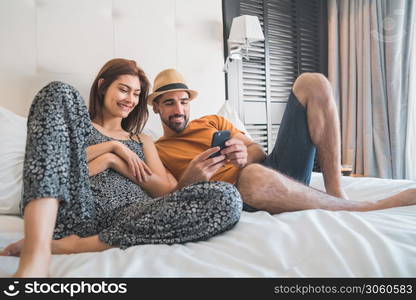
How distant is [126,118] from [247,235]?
→ 0.98 metres

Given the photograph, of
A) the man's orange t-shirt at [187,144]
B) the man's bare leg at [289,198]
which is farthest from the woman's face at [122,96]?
the man's bare leg at [289,198]

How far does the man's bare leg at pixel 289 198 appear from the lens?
1.19m

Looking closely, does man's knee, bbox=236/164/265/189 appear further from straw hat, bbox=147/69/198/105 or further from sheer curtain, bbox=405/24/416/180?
sheer curtain, bbox=405/24/416/180

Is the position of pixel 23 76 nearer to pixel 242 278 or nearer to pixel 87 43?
pixel 87 43

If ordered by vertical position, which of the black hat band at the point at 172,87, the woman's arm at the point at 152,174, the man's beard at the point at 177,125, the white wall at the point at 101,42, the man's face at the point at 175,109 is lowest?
the woman's arm at the point at 152,174

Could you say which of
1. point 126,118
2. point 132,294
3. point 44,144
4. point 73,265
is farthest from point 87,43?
point 132,294

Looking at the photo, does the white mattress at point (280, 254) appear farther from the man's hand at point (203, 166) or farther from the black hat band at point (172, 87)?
the black hat band at point (172, 87)

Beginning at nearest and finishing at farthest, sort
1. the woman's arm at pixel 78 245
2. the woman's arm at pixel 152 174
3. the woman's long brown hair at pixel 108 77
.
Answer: the woman's arm at pixel 78 245, the woman's arm at pixel 152 174, the woman's long brown hair at pixel 108 77

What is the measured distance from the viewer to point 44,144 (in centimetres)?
84

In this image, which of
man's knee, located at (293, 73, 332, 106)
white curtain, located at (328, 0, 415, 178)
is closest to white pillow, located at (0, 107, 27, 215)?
man's knee, located at (293, 73, 332, 106)

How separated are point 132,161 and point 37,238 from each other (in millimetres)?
558

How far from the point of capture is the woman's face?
4.92 feet

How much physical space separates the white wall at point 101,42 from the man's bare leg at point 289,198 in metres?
1.20

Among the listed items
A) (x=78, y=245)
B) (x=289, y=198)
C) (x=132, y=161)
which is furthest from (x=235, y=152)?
(x=78, y=245)
